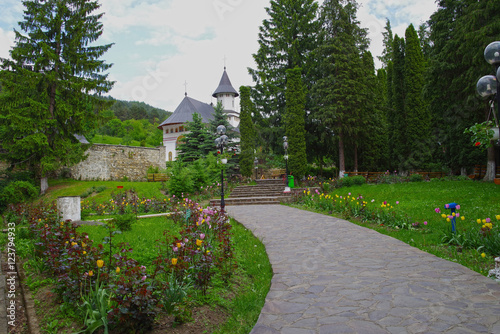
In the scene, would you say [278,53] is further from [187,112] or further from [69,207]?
[187,112]

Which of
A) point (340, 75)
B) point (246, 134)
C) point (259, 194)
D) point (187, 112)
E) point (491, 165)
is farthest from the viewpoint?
point (187, 112)

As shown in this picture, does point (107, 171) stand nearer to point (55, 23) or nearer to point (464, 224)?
point (55, 23)

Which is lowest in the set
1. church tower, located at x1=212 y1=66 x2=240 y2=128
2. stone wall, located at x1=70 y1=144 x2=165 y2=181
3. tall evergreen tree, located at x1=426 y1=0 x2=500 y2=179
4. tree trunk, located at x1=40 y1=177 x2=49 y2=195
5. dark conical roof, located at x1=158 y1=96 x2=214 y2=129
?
tree trunk, located at x1=40 y1=177 x2=49 y2=195

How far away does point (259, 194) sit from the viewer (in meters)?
17.5

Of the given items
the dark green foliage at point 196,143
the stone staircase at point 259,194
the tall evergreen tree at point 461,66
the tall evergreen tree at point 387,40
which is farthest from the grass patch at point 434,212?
the tall evergreen tree at point 387,40

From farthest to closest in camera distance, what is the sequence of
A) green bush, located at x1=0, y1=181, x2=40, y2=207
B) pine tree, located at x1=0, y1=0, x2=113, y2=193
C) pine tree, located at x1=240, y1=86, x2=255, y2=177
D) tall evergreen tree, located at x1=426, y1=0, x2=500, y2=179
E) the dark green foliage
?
the dark green foliage, pine tree, located at x1=240, y1=86, x2=255, y2=177, pine tree, located at x1=0, y1=0, x2=113, y2=193, green bush, located at x1=0, y1=181, x2=40, y2=207, tall evergreen tree, located at x1=426, y1=0, x2=500, y2=179

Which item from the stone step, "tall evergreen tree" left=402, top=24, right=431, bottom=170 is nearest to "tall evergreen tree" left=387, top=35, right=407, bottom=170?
"tall evergreen tree" left=402, top=24, right=431, bottom=170

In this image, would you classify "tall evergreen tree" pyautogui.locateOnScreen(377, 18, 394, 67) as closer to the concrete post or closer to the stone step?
the stone step

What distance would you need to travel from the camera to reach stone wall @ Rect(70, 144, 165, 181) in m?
23.9

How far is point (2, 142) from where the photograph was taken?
1914 centimetres

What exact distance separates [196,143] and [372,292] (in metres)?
20.4

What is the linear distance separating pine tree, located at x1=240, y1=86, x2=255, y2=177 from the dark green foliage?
247cm

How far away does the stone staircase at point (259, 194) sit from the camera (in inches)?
606

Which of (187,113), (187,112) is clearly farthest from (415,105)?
(187,112)
